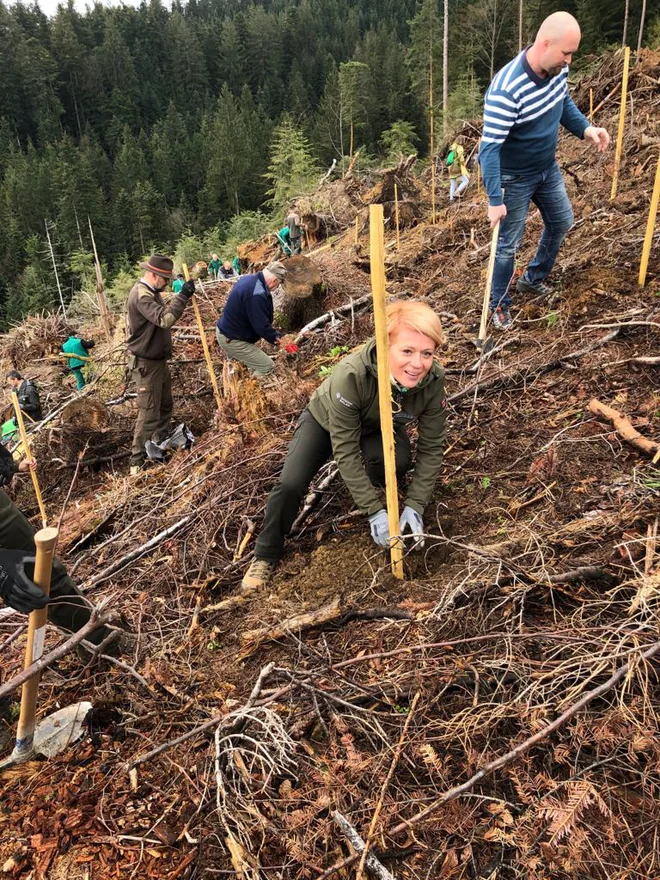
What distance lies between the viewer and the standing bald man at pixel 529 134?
3070 millimetres

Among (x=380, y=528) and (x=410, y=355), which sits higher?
(x=410, y=355)

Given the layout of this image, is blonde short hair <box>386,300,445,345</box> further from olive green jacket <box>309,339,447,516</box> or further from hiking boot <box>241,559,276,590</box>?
hiking boot <box>241,559,276,590</box>

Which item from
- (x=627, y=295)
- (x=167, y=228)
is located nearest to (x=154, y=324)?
(x=627, y=295)

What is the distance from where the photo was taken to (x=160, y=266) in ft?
15.9

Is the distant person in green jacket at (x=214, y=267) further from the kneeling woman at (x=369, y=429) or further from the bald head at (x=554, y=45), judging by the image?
the kneeling woman at (x=369, y=429)

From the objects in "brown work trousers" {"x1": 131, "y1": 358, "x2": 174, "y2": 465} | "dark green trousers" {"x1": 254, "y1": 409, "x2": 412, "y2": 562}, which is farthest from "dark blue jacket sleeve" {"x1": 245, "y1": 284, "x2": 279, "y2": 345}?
"dark green trousers" {"x1": 254, "y1": 409, "x2": 412, "y2": 562}

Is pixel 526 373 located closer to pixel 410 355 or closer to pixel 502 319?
pixel 502 319

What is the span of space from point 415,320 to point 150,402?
3741 millimetres

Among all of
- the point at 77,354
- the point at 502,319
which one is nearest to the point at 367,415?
the point at 502,319

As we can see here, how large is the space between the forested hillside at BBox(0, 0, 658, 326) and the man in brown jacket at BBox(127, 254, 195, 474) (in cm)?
1301

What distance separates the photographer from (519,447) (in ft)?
9.80

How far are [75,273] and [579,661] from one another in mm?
44701

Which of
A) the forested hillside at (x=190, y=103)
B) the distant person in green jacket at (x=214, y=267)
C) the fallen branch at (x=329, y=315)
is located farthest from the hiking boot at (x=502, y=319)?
the forested hillside at (x=190, y=103)

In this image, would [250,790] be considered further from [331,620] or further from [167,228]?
[167,228]
